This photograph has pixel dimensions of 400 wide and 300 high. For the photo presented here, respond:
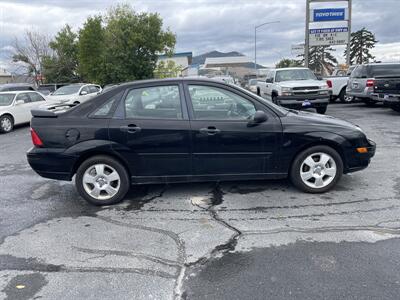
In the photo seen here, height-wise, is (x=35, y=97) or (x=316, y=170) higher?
(x=35, y=97)

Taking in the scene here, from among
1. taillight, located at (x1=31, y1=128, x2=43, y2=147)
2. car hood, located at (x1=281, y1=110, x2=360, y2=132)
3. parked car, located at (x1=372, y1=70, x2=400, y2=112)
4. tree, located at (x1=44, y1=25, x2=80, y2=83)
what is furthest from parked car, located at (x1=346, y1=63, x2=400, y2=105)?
tree, located at (x1=44, y1=25, x2=80, y2=83)

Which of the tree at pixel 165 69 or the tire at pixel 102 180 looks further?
the tree at pixel 165 69

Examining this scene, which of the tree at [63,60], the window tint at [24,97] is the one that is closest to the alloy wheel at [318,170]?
the window tint at [24,97]

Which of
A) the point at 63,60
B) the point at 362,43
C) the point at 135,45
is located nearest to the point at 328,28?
the point at 135,45

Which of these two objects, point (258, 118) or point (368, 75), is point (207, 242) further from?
point (368, 75)

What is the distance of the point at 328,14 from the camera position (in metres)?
21.1

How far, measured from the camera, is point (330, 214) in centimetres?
446

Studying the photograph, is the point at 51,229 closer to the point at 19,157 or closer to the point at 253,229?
the point at 253,229

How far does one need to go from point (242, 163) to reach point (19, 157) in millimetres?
5884

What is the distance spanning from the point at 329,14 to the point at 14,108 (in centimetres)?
1716

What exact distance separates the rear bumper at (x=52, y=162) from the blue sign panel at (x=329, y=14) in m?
19.7

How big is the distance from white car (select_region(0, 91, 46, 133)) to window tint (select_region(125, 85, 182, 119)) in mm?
9617

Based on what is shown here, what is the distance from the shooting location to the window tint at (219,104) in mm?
4930

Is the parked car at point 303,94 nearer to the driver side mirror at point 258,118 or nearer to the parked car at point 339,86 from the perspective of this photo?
the parked car at point 339,86
